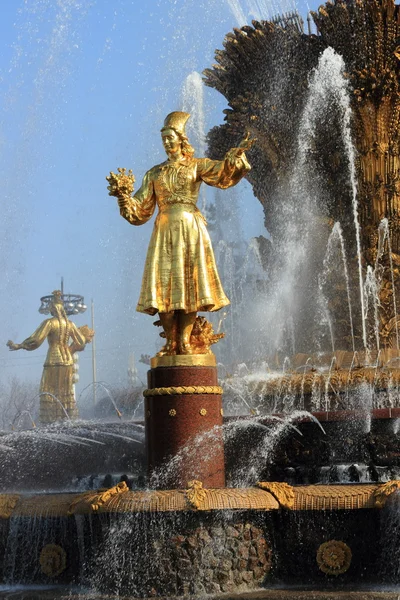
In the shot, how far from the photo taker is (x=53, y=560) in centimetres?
746

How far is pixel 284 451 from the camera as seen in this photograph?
851cm

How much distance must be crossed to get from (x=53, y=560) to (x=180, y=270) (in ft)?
9.14

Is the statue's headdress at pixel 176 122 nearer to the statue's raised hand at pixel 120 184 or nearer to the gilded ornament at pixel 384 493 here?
the statue's raised hand at pixel 120 184

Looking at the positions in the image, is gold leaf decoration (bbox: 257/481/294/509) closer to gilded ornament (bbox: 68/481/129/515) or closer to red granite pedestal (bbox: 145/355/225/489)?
red granite pedestal (bbox: 145/355/225/489)

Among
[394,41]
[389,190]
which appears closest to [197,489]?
[389,190]

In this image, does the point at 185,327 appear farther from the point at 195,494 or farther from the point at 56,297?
the point at 56,297

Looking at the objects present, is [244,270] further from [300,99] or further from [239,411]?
[239,411]

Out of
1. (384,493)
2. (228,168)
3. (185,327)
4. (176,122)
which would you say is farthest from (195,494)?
(176,122)

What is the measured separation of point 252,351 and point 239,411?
7903 mm

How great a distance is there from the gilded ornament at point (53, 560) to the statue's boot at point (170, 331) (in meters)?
1.95

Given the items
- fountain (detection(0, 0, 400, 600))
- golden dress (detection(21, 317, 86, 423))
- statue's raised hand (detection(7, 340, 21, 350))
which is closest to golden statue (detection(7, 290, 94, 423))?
golden dress (detection(21, 317, 86, 423))

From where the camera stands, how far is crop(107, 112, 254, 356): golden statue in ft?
26.7

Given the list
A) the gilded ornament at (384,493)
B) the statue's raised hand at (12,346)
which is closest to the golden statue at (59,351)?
the statue's raised hand at (12,346)

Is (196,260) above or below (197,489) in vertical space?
above
